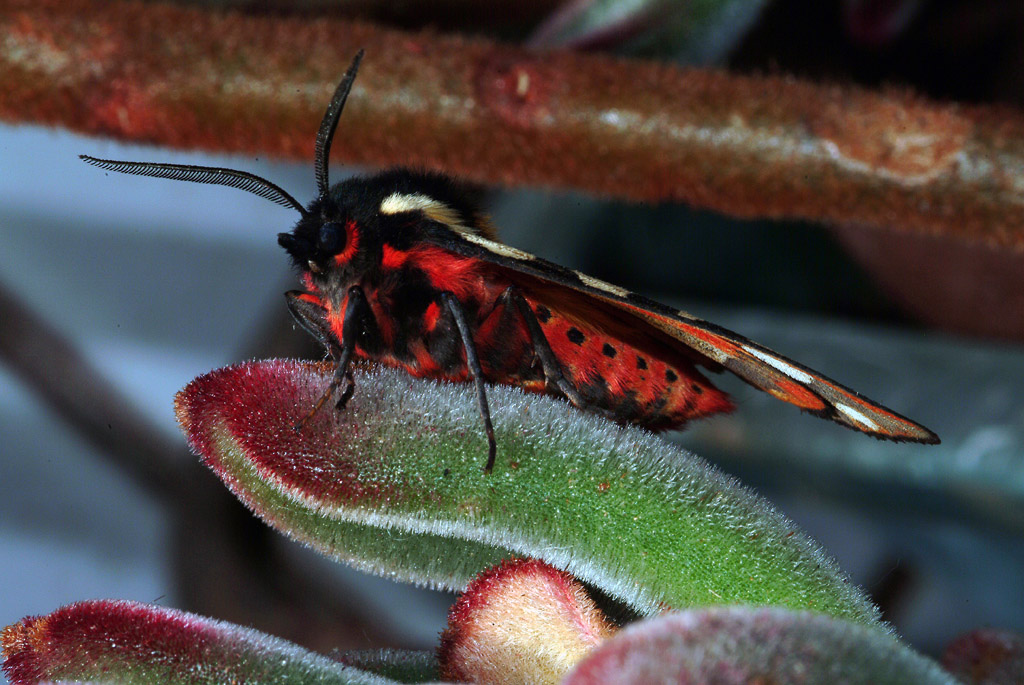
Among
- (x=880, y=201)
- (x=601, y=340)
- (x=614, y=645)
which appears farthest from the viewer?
(x=880, y=201)

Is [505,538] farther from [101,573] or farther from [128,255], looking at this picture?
[128,255]

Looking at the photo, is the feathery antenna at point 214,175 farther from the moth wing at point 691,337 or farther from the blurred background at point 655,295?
the blurred background at point 655,295

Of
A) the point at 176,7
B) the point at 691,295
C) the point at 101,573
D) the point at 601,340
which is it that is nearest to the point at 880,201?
the point at 601,340

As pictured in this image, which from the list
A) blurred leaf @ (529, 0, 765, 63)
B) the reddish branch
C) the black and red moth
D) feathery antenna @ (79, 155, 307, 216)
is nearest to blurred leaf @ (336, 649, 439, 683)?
the black and red moth

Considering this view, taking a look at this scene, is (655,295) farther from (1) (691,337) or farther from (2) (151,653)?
(2) (151,653)

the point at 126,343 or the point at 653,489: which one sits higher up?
the point at 653,489

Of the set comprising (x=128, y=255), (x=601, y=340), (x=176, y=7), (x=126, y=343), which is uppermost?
(x=176, y=7)

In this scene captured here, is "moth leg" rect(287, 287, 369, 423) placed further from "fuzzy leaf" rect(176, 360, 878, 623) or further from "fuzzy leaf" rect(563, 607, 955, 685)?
"fuzzy leaf" rect(563, 607, 955, 685)

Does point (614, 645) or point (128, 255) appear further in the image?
point (128, 255)

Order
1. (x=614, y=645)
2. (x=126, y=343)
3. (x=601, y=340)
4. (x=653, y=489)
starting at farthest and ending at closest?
(x=126, y=343)
(x=601, y=340)
(x=653, y=489)
(x=614, y=645)
